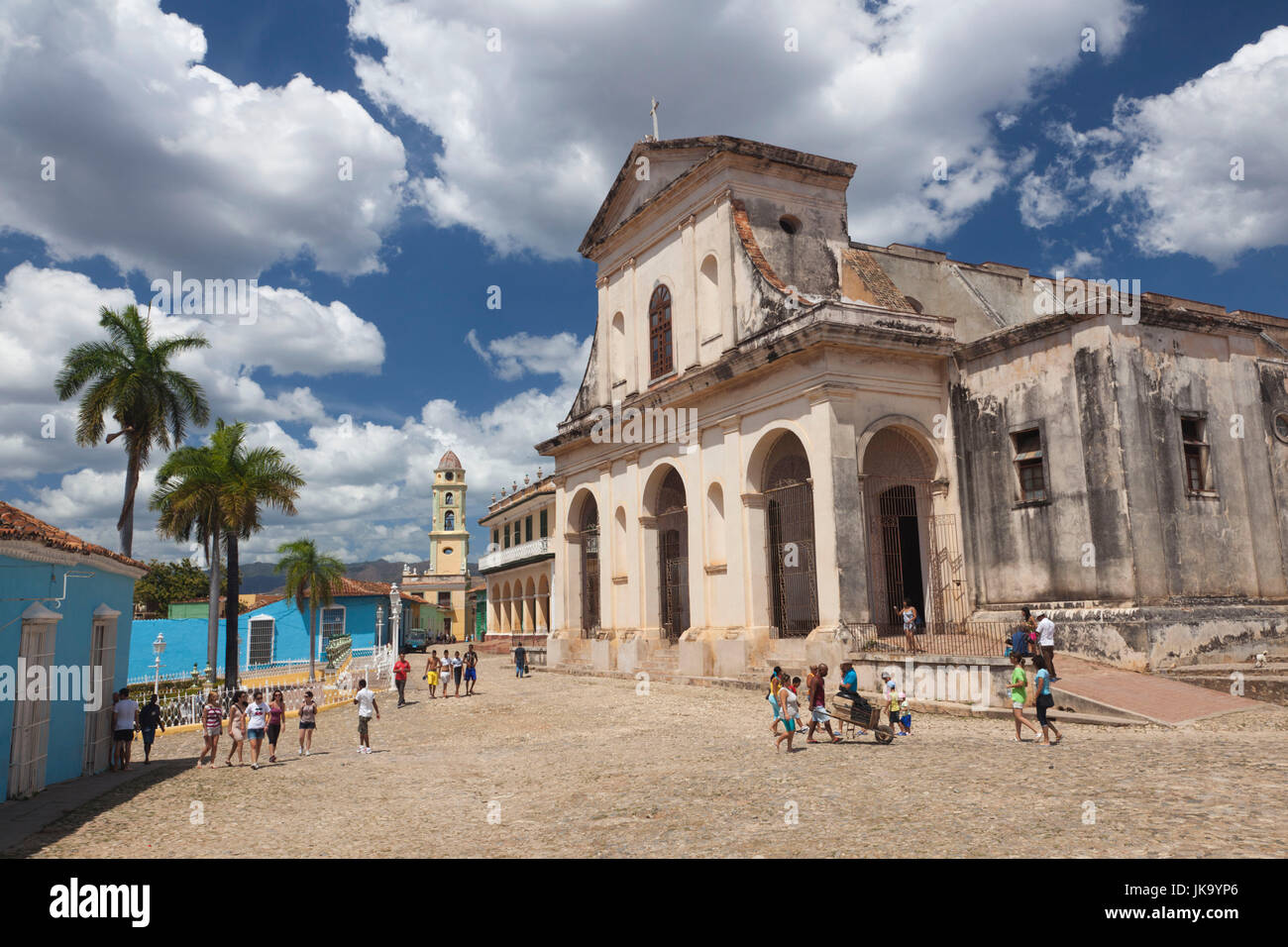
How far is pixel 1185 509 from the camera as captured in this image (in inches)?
642

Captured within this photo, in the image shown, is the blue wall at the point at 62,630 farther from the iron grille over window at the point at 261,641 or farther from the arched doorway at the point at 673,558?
the iron grille over window at the point at 261,641

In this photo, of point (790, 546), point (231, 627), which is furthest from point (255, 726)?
point (231, 627)

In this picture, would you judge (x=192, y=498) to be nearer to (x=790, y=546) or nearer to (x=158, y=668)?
(x=158, y=668)

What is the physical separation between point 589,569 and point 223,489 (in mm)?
11482

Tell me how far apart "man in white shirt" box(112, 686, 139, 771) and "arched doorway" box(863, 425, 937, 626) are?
13.4 metres

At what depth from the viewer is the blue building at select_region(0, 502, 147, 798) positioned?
10430mm

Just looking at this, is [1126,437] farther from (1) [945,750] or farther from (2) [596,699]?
(2) [596,699]

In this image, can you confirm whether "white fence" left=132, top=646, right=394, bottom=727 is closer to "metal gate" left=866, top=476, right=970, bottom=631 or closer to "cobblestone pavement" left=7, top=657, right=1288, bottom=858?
"cobblestone pavement" left=7, top=657, right=1288, bottom=858

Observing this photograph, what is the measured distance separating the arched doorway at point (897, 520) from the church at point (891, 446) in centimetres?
6

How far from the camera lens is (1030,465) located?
58.1 ft

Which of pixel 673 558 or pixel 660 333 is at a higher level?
pixel 660 333

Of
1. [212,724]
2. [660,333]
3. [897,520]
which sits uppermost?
[660,333]

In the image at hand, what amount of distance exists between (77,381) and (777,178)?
2150 cm

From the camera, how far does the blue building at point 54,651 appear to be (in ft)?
34.2
